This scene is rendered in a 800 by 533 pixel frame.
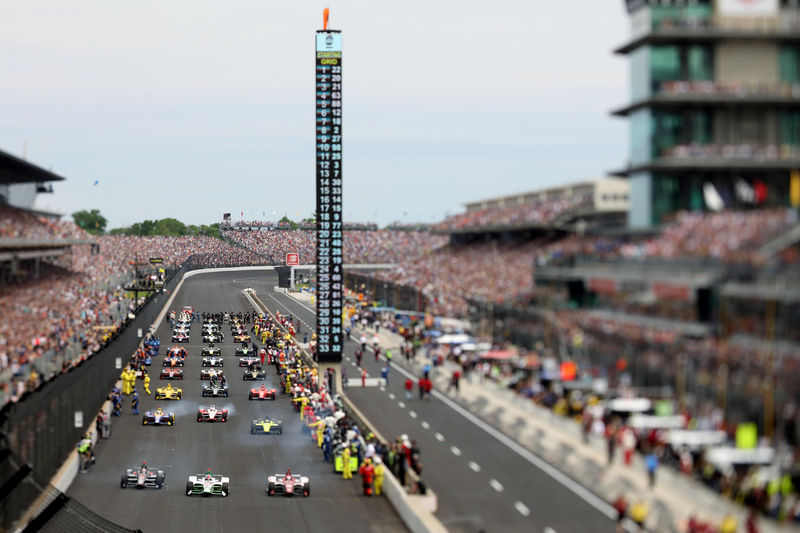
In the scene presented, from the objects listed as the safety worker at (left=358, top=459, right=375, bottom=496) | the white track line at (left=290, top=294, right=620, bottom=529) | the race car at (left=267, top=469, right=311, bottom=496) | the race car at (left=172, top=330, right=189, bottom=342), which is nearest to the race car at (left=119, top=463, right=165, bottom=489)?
the race car at (left=267, top=469, right=311, bottom=496)

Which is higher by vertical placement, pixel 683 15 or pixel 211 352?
pixel 683 15

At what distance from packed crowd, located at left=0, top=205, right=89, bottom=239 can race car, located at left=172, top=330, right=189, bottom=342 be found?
138ft

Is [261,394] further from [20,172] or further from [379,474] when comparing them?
[379,474]

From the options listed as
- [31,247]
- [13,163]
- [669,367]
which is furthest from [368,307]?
[13,163]

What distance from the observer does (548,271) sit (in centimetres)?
2252

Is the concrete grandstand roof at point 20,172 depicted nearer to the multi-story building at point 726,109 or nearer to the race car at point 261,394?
the race car at point 261,394

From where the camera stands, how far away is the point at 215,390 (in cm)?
7012

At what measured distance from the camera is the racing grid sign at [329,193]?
46594 millimetres

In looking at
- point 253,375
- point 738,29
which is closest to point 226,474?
point 738,29

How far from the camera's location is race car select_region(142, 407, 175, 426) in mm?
58438

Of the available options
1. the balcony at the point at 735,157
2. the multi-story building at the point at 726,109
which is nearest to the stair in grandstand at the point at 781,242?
the multi-story building at the point at 726,109

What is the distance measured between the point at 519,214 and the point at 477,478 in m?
5.96

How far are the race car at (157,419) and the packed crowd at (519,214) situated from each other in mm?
34205

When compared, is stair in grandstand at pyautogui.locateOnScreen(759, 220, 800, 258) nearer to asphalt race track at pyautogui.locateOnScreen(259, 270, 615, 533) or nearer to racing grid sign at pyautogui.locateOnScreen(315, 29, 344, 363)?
asphalt race track at pyautogui.locateOnScreen(259, 270, 615, 533)
